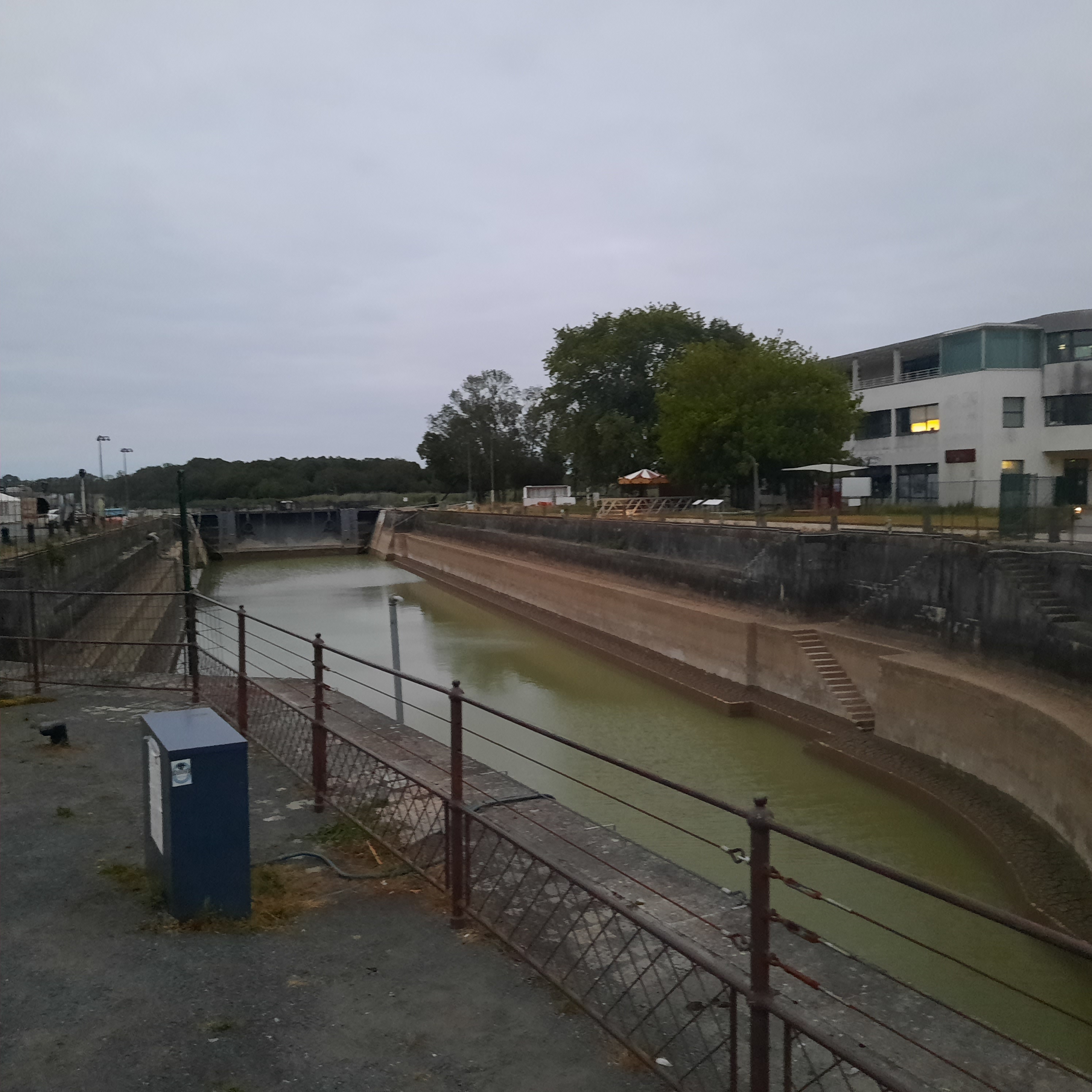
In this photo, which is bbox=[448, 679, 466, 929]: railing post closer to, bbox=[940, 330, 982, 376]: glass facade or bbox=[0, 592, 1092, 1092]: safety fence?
bbox=[0, 592, 1092, 1092]: safety fence

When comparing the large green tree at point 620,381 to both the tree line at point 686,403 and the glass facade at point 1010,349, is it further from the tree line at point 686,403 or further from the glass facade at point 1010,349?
the glass facade at point 1010,349

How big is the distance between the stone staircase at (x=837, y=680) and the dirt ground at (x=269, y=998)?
38.6 ft

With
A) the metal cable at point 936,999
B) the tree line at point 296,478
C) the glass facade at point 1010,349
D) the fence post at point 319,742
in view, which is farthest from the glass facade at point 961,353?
the tree line at point 296,478

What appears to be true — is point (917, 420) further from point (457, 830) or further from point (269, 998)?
point (269, 998)

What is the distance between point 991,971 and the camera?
813 centimetres

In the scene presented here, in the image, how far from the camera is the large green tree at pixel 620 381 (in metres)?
44.6

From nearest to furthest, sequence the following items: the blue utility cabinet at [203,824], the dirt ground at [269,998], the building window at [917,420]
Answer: the dirt ground at [269,998] → the blue utility cabinet at [203,824] → the building window at [917,420]

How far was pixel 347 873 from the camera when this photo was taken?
5520mm

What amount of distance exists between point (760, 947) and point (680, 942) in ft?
1.87

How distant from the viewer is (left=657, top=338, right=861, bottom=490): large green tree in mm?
31484

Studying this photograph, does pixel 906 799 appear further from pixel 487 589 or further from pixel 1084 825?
pixel 487 589

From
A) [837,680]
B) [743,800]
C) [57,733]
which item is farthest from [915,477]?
[57,733]

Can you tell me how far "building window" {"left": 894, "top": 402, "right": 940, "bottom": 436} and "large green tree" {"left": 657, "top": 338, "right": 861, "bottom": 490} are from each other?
468 cm

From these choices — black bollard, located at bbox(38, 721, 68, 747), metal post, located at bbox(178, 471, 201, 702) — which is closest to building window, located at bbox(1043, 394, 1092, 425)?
metal post, located at bbox(178, 471, 201, 702)
